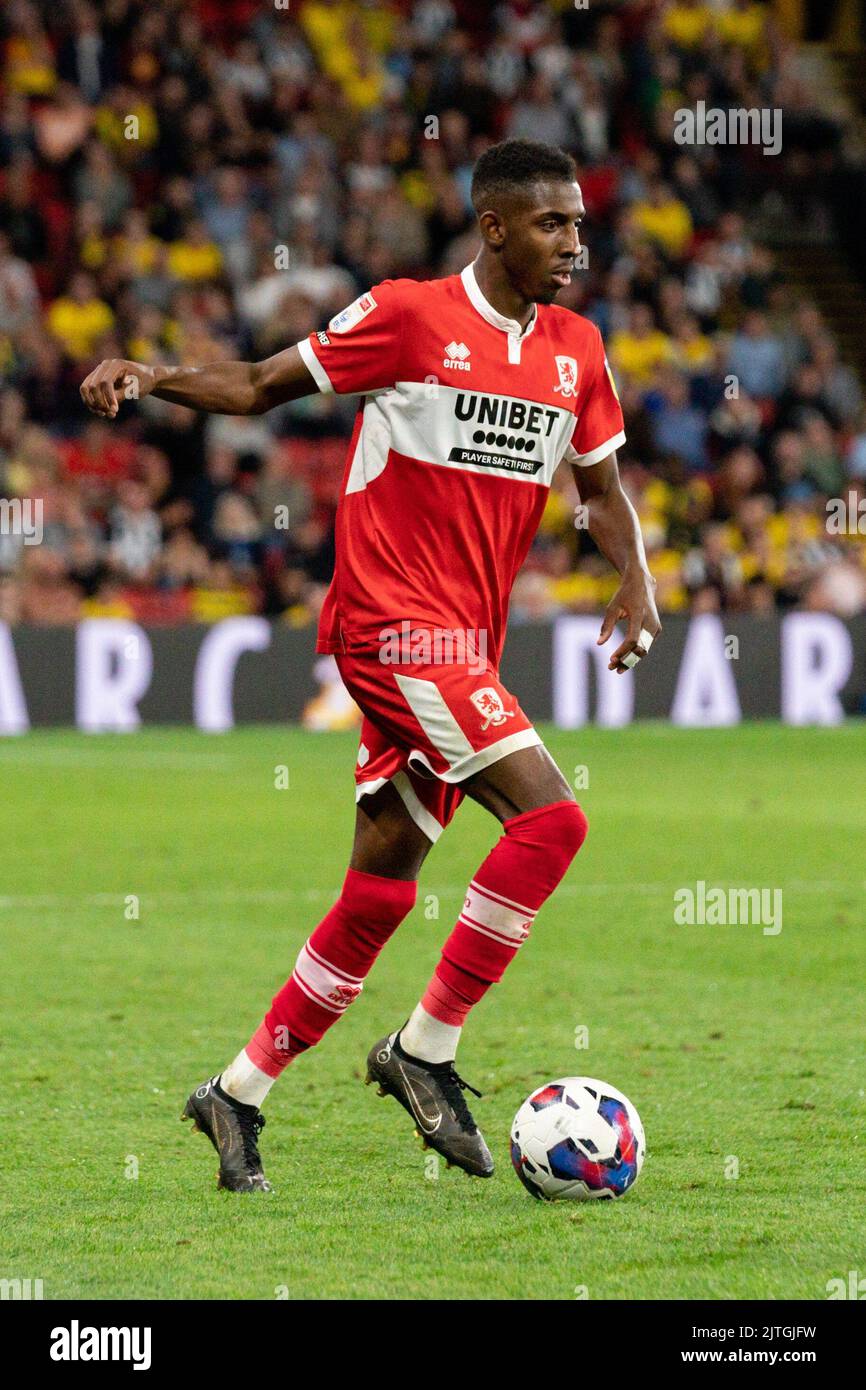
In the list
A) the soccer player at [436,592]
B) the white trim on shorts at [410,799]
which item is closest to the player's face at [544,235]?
the soccer player at [436,592]

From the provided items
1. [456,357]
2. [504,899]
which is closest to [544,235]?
[456,357]

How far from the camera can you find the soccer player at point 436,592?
466 centimetres

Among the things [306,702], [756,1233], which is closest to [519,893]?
[756,1233]

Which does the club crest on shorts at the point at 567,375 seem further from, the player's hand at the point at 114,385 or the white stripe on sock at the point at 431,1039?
the white stripe on sock at the point at 431,1039

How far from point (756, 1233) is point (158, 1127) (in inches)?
66.7

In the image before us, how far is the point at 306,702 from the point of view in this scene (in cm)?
1652

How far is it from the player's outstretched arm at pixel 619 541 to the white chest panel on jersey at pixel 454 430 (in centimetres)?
29

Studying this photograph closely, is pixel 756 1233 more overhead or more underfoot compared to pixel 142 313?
more underfoot

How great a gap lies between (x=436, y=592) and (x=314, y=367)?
0.56 m

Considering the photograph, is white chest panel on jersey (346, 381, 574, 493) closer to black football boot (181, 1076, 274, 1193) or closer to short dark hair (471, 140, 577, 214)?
short dark hair (471, 140, 577, 214)

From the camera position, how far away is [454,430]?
4820 millimetres

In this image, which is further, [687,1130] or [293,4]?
[293,4]

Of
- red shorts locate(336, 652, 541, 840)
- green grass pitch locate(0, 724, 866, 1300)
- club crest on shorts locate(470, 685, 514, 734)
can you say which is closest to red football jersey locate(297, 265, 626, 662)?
red shorts locate(336, 652, 541, 840)
